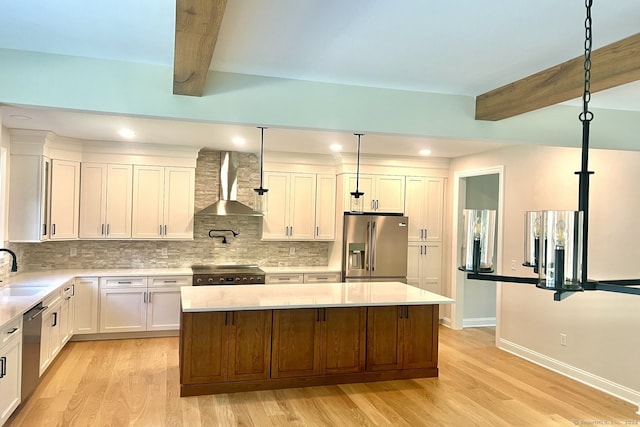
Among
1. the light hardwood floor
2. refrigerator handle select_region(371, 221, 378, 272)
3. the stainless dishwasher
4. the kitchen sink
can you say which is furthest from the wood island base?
refrigerator handle select_region(371, 221, 378, 272)

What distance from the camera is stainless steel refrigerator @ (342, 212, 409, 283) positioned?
21.4 feet

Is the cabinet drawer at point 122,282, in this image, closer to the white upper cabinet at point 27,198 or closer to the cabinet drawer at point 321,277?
the white upper cabinet at point 27,198

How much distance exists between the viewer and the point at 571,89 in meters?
2.89

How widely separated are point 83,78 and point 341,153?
13.2 feet

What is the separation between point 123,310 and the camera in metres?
5.86

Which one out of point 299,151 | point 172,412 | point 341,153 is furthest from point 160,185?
point 172,412

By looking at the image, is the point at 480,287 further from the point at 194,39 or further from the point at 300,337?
the point at 194,39

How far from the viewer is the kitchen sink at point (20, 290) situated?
4340 mm

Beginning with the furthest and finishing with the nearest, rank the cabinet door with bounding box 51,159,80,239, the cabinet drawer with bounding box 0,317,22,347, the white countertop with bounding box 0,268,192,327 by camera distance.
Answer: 1. the cabinet door with bounding box 51,159,80,239
2. the white countertop with bounding box 0,268,192,327
3. the cabinet drawer with bounding box 0,317,22,347

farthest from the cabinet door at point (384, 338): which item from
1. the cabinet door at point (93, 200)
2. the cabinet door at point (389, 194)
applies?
the cabinet door at point (93, 200)

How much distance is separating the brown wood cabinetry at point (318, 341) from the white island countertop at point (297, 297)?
150 mm

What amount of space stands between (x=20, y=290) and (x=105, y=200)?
1737mm

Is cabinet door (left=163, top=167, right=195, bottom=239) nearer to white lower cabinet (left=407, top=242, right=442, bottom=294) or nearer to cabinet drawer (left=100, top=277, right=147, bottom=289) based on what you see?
cabinet drawer (left=100, top=277, right=147, bottom=289)

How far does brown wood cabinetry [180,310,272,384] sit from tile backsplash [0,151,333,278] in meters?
2.55
